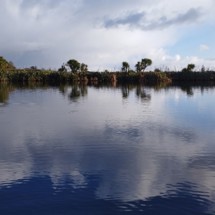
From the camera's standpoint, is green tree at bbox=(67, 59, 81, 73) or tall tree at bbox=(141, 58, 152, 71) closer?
green tree at bbox=(67, 59, 81, 73)

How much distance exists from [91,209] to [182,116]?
45.3 ft

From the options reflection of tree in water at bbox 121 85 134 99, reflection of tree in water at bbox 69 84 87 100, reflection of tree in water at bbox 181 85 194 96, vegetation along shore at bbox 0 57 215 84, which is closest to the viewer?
reflection of tree in water at bbox 69 84 87 100

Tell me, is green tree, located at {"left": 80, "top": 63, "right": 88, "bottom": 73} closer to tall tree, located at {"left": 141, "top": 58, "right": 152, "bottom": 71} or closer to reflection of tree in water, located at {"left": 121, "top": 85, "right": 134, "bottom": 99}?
tall tree, located at {"left": 141, "top": 58, "right": 152, "bottom": 71}

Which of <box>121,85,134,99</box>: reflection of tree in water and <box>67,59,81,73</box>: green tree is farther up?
<box>67,59,81,73</box>: green tree

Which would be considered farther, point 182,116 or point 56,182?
point 182,116

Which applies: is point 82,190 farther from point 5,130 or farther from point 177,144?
point 5,130

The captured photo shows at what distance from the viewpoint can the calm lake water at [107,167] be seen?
8.17 metres

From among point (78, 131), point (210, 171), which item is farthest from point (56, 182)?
point (78, 131)

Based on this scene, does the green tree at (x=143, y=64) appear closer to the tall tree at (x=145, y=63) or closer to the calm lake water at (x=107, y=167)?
the tall tree at (x=145, y=63)

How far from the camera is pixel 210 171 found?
10.4 meters

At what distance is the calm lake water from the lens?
8172mm

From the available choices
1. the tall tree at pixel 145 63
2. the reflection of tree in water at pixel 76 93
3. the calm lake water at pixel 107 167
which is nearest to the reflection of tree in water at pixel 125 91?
the reflection of tree in water at pixel 76 93

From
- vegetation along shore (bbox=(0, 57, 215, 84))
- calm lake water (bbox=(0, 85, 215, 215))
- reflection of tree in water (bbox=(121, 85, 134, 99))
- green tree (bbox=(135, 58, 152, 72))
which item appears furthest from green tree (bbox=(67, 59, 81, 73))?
calm lake water (bbox=(0, 85, 215, 215))

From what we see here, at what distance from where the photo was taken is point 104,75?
237 feet
